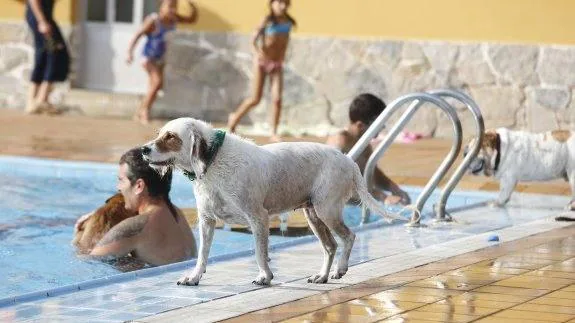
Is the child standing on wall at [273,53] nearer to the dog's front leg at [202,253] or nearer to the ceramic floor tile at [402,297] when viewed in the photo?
the dog's front leg at [202,253]

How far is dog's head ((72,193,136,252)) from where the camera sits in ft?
28.1

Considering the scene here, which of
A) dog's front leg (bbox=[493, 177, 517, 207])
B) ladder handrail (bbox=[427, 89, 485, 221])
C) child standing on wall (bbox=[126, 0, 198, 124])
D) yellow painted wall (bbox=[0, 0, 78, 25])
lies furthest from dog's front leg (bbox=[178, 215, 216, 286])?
yellow painted wall (bbox=[0, 0, 78, 25])

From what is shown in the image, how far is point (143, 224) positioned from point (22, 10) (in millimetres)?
11509

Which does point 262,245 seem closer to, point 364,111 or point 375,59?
point 364,111

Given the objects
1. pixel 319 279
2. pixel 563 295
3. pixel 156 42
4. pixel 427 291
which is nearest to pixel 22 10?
pixel 156 42

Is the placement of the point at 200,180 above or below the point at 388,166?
above

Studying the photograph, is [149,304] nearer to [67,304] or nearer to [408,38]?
[67,304]

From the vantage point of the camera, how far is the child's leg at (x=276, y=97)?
1627 cm

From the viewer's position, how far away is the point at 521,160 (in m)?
10.8

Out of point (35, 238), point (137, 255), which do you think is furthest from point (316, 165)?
point (35, 238)

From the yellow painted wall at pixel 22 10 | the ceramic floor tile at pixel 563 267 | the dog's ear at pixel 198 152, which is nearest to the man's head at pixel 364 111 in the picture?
the ceramic floor tile at pixel 563 267

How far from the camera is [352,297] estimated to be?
6430 millimetres

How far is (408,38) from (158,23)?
10.3 ft

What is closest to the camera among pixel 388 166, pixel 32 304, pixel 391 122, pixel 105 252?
pixel 32 304
